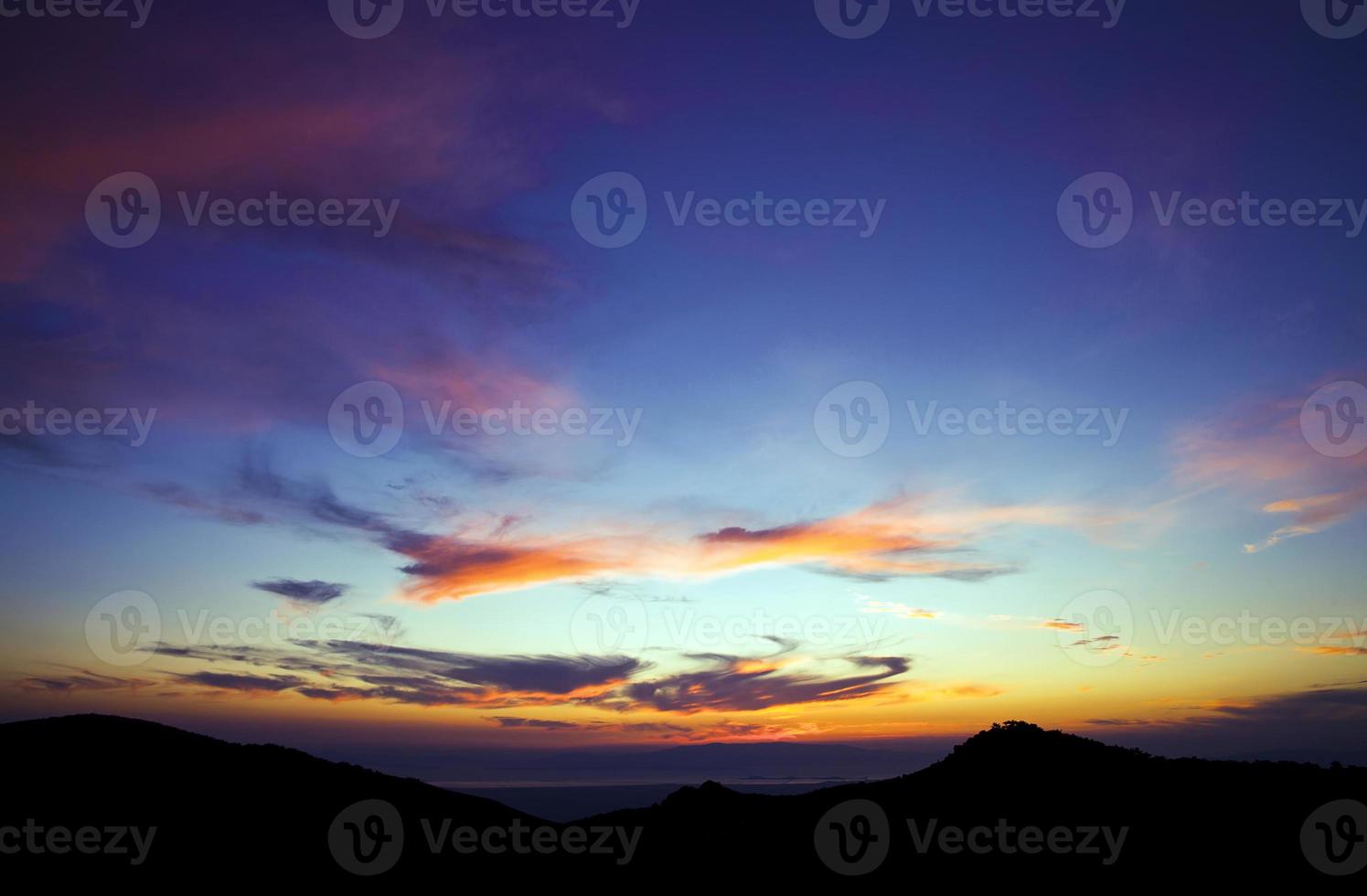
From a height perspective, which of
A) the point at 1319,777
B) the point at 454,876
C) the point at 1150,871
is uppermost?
the point at 1319,777

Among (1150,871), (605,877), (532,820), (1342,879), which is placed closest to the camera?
(1342,879)

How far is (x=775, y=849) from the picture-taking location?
32.8 m

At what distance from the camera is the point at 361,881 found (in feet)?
96.8

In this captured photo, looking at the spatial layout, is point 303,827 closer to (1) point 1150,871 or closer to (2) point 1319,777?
(1) point 1150,871

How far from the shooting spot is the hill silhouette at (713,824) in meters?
26.8

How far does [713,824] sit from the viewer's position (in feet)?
126

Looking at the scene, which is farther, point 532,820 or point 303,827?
point 532,820

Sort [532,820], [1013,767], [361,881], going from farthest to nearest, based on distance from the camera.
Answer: [532,820]
[1013,767]
[361,881]

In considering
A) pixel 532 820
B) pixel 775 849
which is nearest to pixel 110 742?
pixel 532 820

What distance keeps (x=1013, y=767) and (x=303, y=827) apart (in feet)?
106

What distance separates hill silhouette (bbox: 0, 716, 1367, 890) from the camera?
26797mm

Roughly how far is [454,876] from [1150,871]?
25.7 metres

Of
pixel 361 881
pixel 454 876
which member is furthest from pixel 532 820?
pixel 361 881

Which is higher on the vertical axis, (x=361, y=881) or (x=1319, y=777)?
(x=1319, y=777)
